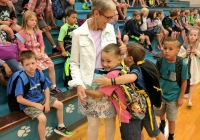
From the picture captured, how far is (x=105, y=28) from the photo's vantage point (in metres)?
1.46

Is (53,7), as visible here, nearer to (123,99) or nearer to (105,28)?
(105,28)

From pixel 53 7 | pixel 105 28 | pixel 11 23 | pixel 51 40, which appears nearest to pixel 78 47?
pixel 105 28

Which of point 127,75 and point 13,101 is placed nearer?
point 127,75

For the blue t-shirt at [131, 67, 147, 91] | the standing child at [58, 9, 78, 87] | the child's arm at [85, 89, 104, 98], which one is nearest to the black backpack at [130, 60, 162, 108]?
the blue t-shirt at [131, 67, 147, 91]

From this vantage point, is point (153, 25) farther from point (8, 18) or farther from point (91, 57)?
point (91, 57)

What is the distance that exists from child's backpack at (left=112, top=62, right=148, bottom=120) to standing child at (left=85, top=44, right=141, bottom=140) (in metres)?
0.02

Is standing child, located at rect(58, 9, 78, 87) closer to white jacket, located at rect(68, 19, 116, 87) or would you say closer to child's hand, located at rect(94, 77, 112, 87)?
white jacket, located at rect(68, 19, 116, 87)

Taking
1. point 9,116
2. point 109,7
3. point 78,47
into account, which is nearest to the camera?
point 109,7

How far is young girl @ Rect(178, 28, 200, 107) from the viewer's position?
2594 mm

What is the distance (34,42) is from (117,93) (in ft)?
4.90

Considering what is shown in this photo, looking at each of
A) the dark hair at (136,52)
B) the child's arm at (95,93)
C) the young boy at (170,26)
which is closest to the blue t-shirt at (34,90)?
Result: the child's arm at (95,93)

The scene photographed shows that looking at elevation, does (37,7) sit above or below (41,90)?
above

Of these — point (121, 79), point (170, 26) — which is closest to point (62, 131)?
point (121, 79)

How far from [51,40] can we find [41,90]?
1239mm
